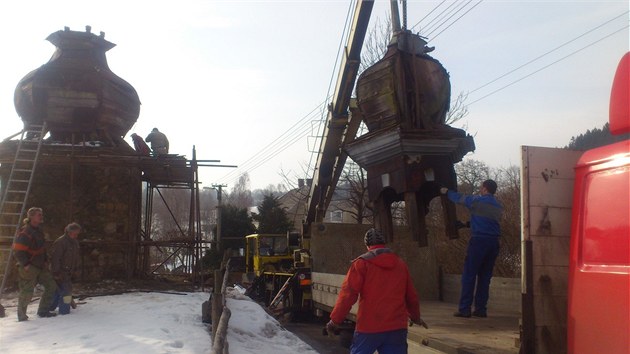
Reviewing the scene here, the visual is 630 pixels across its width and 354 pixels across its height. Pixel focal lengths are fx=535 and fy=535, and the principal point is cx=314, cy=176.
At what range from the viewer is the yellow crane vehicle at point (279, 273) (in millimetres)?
12594

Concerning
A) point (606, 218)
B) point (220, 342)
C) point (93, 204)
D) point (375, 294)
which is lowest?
point (220, 342)

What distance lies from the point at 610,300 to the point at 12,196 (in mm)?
13623

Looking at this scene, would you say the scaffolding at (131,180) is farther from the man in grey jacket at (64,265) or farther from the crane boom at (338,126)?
the crane boom at (338,126)

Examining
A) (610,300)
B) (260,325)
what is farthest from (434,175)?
(260,325)

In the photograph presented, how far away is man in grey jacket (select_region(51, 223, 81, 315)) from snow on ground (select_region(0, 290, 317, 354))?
0.31 meters

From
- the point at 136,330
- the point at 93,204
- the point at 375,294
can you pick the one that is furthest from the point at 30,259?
the point at 375,294

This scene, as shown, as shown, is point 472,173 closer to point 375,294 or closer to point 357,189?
point 357,189

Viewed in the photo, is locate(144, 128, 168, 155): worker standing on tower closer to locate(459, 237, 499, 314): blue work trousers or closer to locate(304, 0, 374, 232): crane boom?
locate(304, 0, 374, 232): crane boom

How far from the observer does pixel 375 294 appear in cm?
432

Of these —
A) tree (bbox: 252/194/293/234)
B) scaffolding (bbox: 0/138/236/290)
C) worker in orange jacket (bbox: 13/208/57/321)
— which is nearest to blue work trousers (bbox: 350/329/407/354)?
worker in orange jacket (bbox: 13/208/57/321)

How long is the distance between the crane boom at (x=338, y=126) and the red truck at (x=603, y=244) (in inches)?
237

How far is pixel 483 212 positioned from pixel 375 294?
2.03 metres

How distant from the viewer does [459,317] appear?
5910 mm

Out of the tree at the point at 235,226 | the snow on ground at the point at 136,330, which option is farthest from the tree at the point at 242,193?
the snow on ground at the point at 136,330
